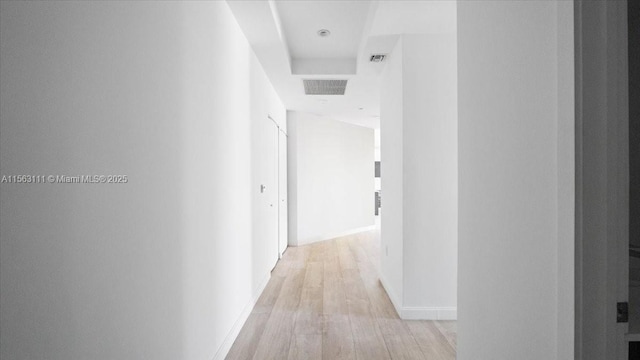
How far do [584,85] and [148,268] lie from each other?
68.2 inches

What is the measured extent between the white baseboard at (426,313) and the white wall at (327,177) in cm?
402

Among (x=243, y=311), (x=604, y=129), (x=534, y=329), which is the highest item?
(x=604, y=129)

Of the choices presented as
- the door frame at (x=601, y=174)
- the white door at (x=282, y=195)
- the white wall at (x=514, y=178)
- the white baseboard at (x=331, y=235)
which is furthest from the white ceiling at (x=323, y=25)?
the white baseboard at (x=331, y=235)

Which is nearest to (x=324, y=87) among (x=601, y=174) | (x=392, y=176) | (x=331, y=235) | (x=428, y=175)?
(x=392, y=176)

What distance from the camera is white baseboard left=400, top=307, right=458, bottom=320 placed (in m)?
3.31

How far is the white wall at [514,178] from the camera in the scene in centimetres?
104

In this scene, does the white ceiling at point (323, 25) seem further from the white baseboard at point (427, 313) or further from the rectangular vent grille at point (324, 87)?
the white baseboard at point (427, 313)

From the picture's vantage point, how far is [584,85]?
3.09 feet

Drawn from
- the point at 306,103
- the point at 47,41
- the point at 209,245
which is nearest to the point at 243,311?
the point at 209,245

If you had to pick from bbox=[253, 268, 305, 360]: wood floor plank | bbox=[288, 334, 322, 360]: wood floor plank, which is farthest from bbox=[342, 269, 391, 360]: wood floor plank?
bbox=[253, 268, 305, 360]: wood floor plank

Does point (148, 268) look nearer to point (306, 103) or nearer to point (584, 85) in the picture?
point (584, 85)

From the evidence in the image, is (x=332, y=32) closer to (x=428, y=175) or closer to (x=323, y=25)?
(x=323, y=25)

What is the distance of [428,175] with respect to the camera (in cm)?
333

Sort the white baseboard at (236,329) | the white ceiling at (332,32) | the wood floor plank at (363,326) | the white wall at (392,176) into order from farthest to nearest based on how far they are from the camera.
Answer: the white wall at (392,176), the white ceiling at (332,32), the wood floor plank at (363,326), the white baseboard at (236,329)
